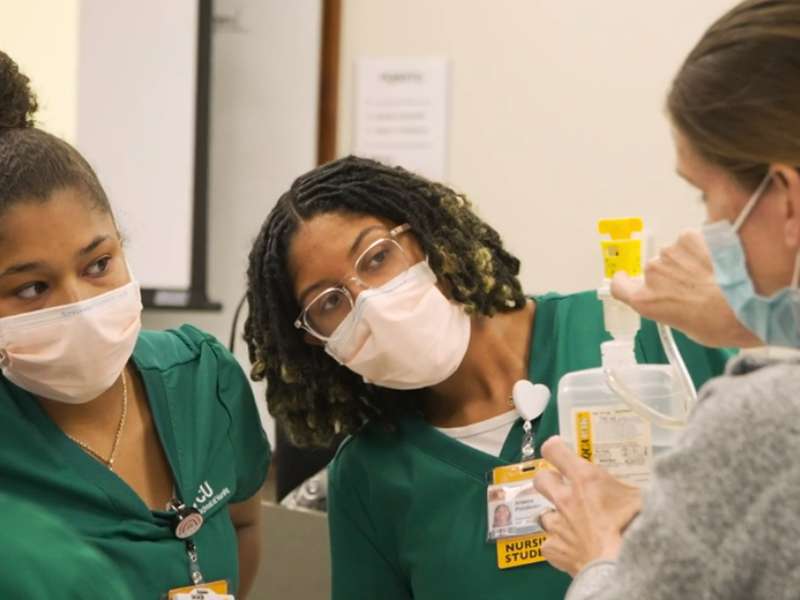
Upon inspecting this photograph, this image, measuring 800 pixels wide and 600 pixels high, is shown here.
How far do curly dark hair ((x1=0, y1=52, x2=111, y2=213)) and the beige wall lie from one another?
2.98 feet

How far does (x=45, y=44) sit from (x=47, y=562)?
1.55 m

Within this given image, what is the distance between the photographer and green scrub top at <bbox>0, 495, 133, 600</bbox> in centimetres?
125

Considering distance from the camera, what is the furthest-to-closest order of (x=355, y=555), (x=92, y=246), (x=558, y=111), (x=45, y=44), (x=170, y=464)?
(x=558, y=111), (x=45, y=44), (x=355, y=555), (x=170, y=464), (x=92, y=246)

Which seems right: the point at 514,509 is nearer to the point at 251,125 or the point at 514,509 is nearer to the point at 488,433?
the point at 488,433

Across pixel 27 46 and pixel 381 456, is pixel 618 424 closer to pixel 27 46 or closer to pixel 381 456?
pixel 381 456

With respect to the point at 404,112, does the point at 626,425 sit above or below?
below

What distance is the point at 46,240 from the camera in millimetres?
1371

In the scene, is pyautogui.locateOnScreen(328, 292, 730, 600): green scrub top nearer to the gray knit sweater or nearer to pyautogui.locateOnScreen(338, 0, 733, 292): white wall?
the gray knit sweater

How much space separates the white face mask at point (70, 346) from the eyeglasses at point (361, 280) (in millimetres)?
255

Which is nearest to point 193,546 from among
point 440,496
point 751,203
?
point 440,496

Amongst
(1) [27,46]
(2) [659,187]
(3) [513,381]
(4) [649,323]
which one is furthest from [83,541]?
(2) [659,187]

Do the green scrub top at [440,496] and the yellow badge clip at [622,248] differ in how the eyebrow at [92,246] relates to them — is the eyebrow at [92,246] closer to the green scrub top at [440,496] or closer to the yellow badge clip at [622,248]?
the green scrub top at [440,496]

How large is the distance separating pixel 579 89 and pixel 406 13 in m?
0.62

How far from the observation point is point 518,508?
1.51m
